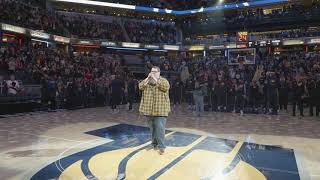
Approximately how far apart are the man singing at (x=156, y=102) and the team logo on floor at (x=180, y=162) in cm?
46

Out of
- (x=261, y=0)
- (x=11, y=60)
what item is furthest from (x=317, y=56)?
(x=11, y=60)

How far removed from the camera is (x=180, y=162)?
18.8 feet

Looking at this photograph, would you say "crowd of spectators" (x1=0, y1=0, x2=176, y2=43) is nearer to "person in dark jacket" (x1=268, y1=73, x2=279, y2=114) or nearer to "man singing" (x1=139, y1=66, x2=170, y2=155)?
"person in dark jacket" (x1=268, y1=73, x2=279, y2=114)

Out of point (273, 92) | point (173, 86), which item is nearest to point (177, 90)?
point (173, 86)

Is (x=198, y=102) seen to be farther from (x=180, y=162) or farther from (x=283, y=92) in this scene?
(x=180, y=162)

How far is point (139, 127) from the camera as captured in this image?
32.3ft

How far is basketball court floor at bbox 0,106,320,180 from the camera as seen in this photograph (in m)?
5.16

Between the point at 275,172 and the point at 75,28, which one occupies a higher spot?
the point at 75,28

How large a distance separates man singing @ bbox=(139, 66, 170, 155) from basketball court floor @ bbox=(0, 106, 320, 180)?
47 centimetres

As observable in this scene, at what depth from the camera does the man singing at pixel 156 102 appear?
622 centimetres

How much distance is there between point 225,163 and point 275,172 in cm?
86

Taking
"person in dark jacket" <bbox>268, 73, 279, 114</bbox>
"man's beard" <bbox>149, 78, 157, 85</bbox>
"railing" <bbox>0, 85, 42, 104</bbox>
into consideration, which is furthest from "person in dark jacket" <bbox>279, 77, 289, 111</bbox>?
"railing" <bbox>0, 85, 42, 104</bbox>

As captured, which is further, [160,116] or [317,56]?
[317,56]

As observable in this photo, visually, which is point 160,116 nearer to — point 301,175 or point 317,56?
point 301,175
